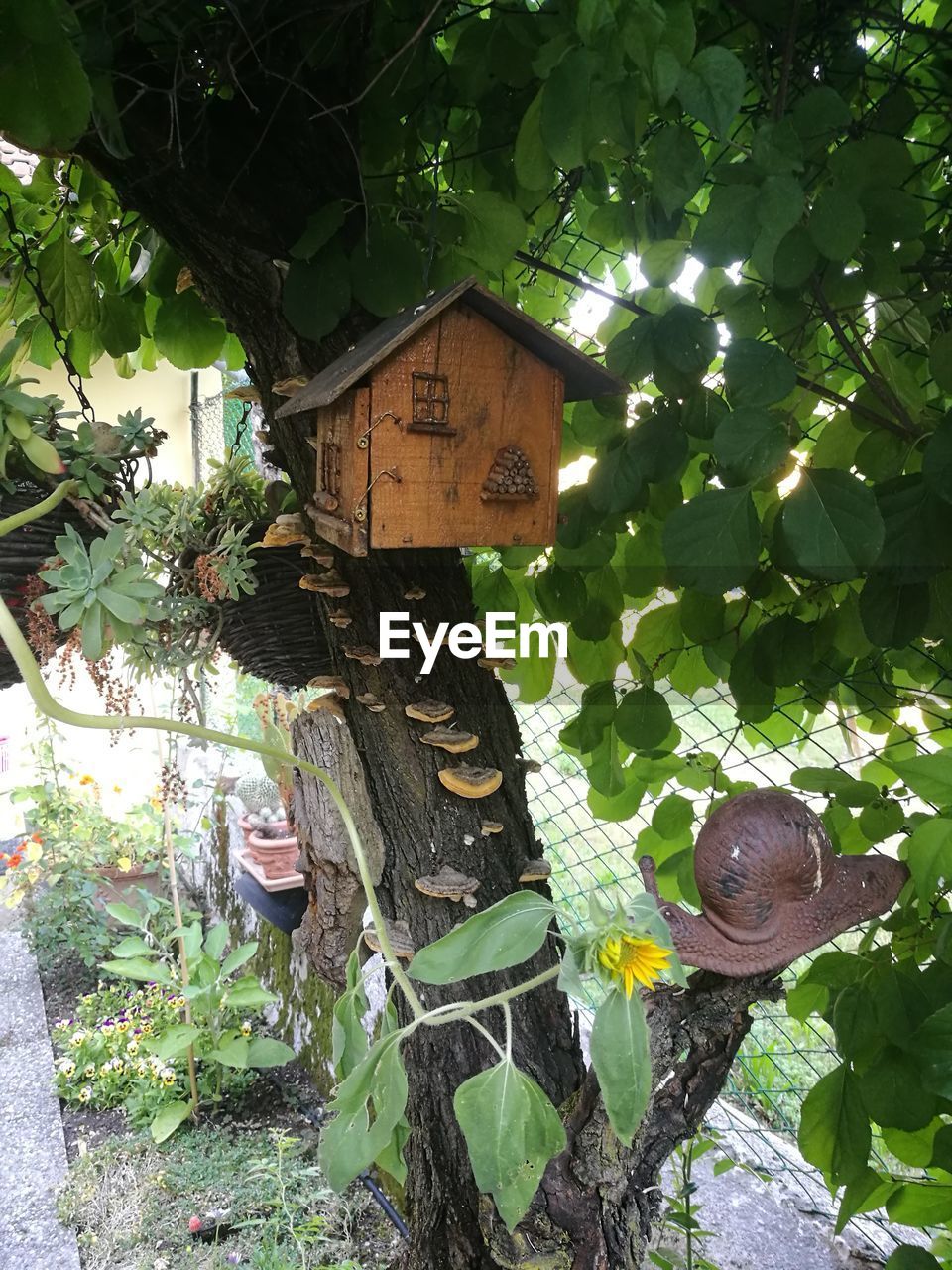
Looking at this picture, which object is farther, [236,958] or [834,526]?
[236,958]

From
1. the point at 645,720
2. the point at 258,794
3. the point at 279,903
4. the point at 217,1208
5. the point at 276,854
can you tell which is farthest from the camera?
the point at 258,794

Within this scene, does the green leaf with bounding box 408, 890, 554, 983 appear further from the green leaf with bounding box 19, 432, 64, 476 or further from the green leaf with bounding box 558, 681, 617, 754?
the green leaf with bounding box 19, 432, 64, 476

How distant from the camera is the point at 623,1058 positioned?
50 centimetres

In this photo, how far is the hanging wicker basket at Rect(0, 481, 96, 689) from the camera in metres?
0.96

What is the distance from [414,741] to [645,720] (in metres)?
0.22

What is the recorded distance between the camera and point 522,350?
0.69m

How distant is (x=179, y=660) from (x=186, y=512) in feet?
0.62

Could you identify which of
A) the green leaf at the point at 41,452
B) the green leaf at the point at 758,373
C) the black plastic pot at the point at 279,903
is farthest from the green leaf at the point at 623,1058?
the black plastic pot at the point at 279,903

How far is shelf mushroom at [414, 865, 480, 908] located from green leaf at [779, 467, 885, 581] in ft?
1.38

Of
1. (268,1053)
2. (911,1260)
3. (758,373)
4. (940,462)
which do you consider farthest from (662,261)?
(268,1053)

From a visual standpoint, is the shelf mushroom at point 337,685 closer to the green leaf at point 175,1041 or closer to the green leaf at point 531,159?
the green leaf at point 531,159

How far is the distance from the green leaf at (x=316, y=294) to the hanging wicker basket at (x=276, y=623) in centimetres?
36

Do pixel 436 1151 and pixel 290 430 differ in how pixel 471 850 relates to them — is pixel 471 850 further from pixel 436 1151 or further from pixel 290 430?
pixel 290 430

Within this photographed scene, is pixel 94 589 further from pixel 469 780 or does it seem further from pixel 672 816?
pixel 672 816
